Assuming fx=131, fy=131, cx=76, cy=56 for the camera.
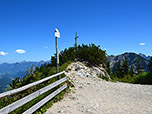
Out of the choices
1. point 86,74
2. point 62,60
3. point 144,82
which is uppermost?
point 62,60

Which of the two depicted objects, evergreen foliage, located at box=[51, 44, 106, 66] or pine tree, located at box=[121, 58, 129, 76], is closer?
evergreen foliage, located at box=[51, 44, 106, 66]

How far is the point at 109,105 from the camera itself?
6.04 meters

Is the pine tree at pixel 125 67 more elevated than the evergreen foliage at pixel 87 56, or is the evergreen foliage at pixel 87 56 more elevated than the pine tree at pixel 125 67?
the evergreen foliage at pixel 87 56

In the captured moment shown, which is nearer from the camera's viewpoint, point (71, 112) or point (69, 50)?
point (71, 112)

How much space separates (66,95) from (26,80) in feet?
9.97

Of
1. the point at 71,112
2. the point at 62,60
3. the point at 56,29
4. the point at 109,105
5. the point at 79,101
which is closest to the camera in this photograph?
the point at 71,112

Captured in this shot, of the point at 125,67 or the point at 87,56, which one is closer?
the point at 87,56

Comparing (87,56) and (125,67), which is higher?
(87,56)

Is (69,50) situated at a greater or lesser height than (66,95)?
greater

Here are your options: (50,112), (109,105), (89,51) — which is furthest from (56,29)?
(89,51)

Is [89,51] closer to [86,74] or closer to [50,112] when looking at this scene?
[86,74]

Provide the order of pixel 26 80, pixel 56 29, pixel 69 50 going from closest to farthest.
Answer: pixel 56 29, pixel 26 80, pixel 69 50

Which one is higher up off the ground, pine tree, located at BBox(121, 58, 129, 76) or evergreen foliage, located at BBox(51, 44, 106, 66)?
evergreen foliage, located at BBox(51, 44, 106, 66)

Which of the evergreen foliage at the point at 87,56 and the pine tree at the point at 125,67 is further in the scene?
the pine tree at the point at 125,67
